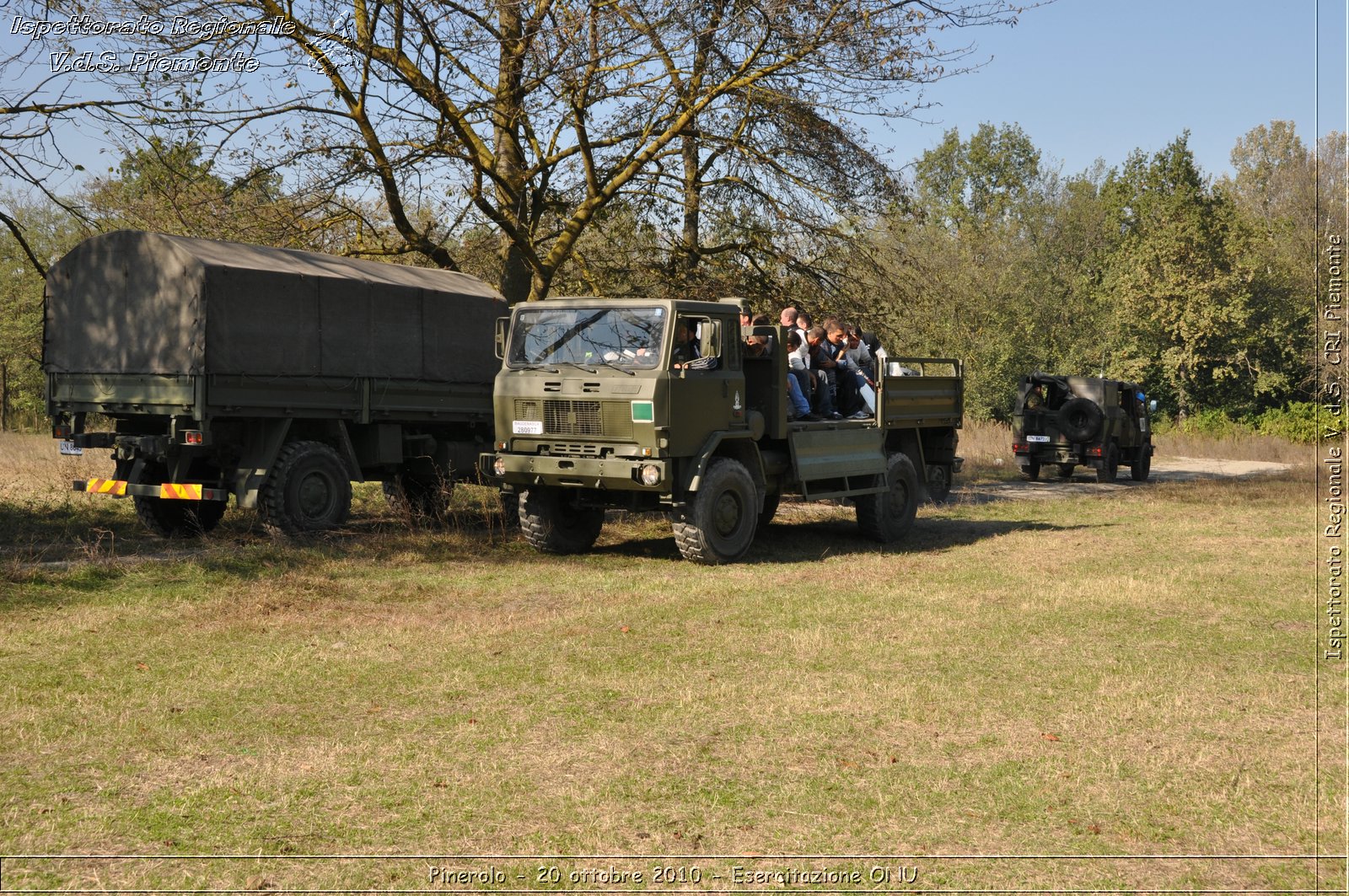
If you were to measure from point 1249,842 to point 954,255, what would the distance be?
156ft

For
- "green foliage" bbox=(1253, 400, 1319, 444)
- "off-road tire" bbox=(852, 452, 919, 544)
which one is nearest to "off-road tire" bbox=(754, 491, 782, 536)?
"off-road tire" bbox=(852, 452, 919, 544)

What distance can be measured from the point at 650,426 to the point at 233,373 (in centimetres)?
445

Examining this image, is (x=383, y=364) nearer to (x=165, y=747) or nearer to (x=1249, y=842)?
(x=165, y=747)

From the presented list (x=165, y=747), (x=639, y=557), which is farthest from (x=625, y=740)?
(x=639, y=557)

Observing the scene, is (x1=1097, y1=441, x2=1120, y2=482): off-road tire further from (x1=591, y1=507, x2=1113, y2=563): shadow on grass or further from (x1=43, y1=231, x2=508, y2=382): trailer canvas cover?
(x1=43, y1=231, x2=508, y2=382): trailer canvas cover

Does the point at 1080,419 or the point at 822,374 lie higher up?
the point at 822,374

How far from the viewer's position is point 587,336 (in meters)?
12.3

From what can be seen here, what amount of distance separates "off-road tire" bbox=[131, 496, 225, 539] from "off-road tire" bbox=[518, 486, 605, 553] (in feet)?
11.9

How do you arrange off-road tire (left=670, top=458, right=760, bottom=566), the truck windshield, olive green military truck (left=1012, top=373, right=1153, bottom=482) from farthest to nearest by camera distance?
olive green military truck (left=1012, top=373, right=1153, bottom=482), off-road tire (left=670, top=458, right=760, bottom=566), the truck windshield

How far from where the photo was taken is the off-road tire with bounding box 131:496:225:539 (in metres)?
14.0

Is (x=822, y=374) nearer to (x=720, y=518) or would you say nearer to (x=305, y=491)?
(x=720, y=518)

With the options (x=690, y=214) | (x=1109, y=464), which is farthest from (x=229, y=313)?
(x=1109, y=464)

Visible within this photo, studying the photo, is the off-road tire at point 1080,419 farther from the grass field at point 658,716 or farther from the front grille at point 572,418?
the front grille at point 572,418

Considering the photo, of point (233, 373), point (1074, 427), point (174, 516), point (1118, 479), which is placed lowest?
point (174, 516)
